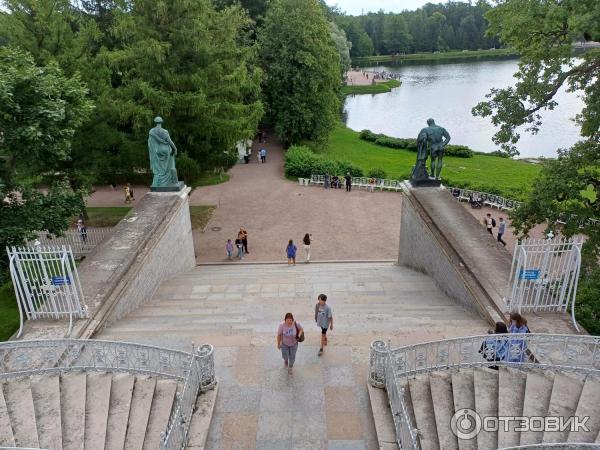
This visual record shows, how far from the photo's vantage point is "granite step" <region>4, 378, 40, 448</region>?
552 cm

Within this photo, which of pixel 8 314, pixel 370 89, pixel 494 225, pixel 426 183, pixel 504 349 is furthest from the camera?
pixel 370 89

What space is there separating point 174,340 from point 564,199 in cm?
1020

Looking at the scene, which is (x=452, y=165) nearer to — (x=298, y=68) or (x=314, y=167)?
(x=314, y=167)

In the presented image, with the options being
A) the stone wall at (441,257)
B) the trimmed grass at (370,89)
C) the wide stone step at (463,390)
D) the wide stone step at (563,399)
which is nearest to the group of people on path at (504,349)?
the wide stone step at (463,390)

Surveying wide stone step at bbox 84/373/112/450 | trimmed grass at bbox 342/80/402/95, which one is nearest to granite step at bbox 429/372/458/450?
wide stone step at bbox 84/373/112/450

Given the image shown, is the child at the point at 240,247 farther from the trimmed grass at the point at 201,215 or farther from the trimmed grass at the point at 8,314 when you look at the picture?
the trimmed grass at the point at 8,314

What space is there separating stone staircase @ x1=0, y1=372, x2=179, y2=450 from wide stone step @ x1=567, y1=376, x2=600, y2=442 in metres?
4.78

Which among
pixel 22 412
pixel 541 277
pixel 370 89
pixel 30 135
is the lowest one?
pixel 370 89

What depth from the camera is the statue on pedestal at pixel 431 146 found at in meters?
13.6

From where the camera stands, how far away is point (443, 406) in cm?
612

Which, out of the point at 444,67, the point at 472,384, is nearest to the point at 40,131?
the point at 472,384

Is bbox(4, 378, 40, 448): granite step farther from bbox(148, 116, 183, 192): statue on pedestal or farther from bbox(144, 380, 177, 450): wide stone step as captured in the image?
bbox(148, 116, 183, 192): statue on pedestal

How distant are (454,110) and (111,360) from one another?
2181 inches

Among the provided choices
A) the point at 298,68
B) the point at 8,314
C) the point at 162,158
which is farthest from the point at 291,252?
the point at 298,68
